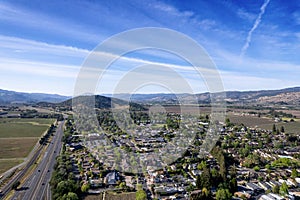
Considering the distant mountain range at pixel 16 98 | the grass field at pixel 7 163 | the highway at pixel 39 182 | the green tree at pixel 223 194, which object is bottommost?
the highway at pixel 39 182

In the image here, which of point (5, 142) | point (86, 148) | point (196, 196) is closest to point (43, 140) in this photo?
point (5, 142)

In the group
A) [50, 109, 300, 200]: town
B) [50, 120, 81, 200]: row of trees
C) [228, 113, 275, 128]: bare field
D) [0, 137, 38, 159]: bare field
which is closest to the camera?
[50, 120, 81, 200]: row of trees

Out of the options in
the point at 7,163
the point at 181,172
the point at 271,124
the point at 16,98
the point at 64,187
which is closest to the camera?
the point at 64,187

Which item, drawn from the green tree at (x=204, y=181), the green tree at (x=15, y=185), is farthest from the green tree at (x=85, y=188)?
the green tree at (x=204, y=181)

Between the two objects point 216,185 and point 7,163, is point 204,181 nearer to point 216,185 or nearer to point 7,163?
A: point 216,185

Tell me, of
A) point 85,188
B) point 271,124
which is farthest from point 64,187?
point 271,124

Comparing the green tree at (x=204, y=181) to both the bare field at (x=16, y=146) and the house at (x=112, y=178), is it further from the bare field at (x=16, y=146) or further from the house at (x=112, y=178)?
the bare field at (x=16, y=146)

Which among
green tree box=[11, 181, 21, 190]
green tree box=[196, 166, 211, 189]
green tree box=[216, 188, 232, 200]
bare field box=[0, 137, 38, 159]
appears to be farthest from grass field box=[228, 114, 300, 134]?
green tree box=[11, 181, 21, 190]

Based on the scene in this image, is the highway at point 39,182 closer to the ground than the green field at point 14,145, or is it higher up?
closer to the ground

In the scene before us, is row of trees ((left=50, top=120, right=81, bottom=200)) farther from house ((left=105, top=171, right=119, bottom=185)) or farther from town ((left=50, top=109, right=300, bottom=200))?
house ((left=105, top=171, right=119, bottom=185))

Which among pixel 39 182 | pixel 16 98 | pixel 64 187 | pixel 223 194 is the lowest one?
pixel 39 182

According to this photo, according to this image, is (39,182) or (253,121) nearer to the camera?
(39,182)
